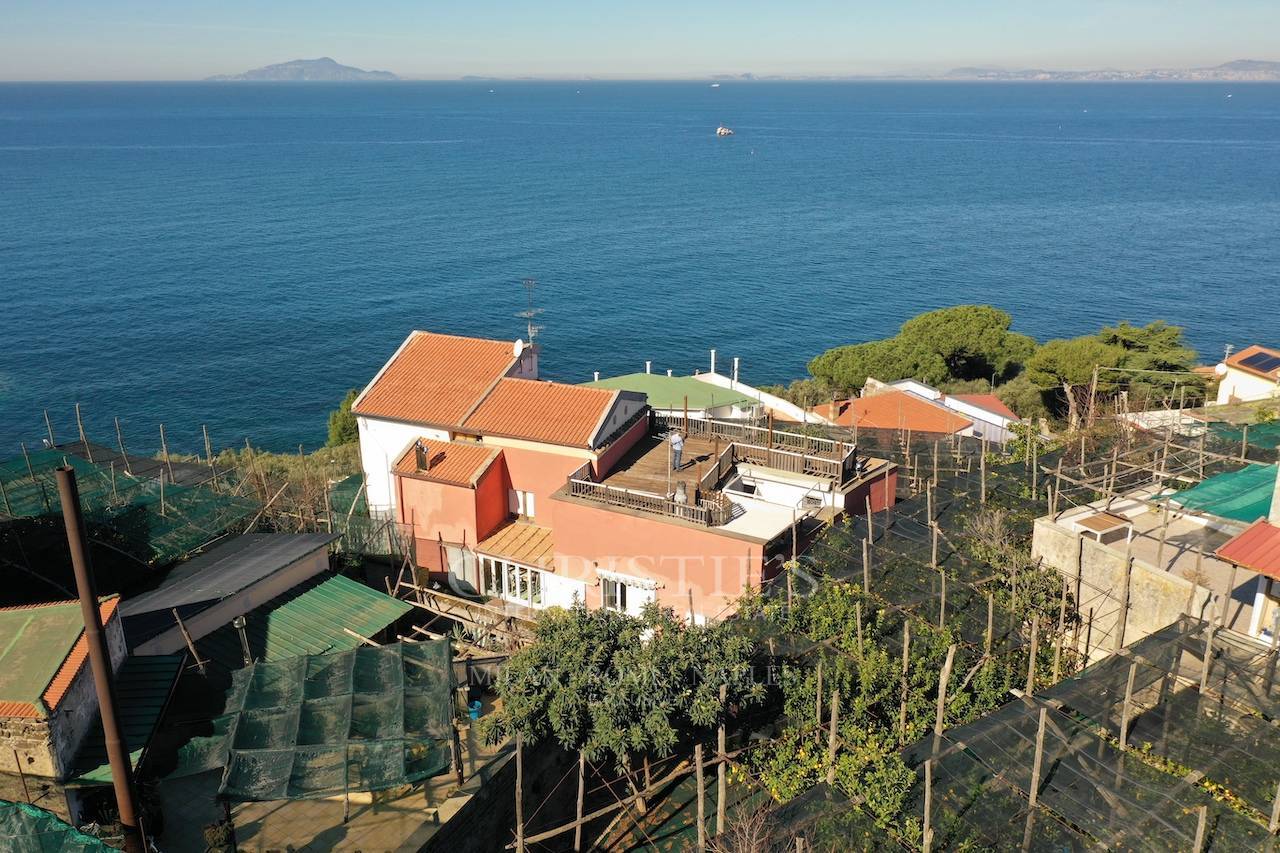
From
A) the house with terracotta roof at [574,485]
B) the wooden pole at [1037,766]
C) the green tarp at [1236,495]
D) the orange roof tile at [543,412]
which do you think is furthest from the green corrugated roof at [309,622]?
the green tarp at [1236,495]

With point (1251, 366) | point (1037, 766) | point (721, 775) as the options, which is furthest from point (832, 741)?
point (1251, 366)

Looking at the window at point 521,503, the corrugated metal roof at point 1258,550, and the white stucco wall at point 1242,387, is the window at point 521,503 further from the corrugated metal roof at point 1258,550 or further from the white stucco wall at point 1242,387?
the white stucco wall at point 1242,387

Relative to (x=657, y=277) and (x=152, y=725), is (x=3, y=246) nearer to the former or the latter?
(x=657, y=277)

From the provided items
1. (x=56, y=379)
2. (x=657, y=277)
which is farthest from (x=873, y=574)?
(x=657, y=277)

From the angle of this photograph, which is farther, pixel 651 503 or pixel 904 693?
pixel 651 503

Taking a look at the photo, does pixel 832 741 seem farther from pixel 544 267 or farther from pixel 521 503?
pixel 544 267
